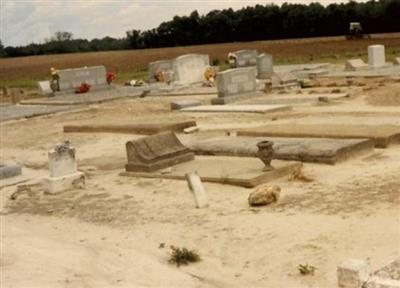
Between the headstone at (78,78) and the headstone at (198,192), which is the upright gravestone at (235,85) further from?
the headstone at (198,192)

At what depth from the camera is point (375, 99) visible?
19.9m

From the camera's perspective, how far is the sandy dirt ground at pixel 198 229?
721 cm

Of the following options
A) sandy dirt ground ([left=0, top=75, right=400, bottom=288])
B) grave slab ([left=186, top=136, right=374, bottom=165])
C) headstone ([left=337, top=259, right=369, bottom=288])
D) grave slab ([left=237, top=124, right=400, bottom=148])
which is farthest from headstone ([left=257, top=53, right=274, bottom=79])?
headstone ([left=337, top=259, right=369, bottom=288])

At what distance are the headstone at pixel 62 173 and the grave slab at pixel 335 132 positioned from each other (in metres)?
3.96

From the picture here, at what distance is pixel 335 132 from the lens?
13.4 meters

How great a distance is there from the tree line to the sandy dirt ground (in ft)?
196

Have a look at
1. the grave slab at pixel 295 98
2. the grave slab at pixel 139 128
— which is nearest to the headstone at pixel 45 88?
the grave slab at pixel 295 98

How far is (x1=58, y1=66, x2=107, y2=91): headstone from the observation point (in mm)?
30609

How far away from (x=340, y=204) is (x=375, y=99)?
448 inches

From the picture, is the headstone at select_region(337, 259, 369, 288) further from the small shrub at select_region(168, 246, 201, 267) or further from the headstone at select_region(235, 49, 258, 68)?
the headstone at select_region(235, 49, 258, 68)

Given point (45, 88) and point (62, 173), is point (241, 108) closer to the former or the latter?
point (62, 173)

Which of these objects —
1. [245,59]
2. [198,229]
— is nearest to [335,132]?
[198,229]

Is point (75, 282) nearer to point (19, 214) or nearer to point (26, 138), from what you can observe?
point (19, 214)

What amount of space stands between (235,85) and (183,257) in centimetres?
1544
